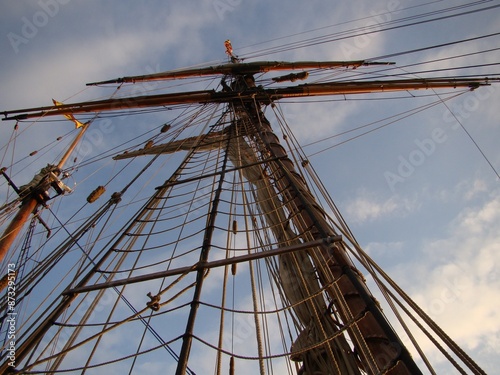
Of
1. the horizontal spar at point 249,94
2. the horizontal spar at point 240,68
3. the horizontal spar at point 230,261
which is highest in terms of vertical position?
the horizontal spar at point 240,68

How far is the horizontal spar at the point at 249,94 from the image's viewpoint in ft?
23.7

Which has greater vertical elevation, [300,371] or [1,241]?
[1,241]

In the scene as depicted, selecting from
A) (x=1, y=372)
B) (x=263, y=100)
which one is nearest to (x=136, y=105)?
(x=263, y=100)

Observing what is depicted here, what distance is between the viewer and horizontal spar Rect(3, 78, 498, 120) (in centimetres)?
722

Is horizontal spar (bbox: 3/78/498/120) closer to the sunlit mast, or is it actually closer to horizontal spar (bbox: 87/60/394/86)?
the sunlit mast

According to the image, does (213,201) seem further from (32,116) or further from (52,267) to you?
(32,116)

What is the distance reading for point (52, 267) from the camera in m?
3.87

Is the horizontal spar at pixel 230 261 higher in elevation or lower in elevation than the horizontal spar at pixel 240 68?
lower

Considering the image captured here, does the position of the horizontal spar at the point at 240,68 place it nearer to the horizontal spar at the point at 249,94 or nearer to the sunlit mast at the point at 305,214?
the sunlit mast at the point at 305,214

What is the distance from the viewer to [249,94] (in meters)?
8.40

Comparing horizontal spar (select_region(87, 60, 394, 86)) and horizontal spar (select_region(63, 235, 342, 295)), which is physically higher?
horizontal spar (select_region(87, 60, 394, 86))

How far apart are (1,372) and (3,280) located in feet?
19.0

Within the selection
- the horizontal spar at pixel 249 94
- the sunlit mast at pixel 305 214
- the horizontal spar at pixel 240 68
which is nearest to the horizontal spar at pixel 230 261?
the sunlit mast at pixel 305 214

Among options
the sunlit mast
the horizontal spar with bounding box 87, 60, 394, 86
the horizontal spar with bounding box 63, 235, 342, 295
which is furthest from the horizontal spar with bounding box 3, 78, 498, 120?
the horizontal spar with bounding box 63, 235, 342, 295
